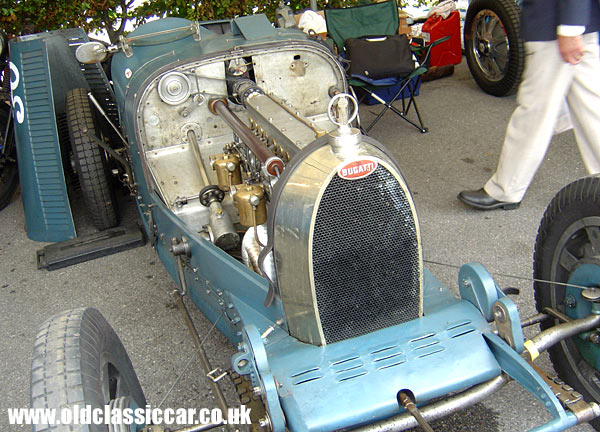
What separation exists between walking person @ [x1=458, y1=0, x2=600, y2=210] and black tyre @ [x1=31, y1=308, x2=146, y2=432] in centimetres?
242

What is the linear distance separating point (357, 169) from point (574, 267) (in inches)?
35.5

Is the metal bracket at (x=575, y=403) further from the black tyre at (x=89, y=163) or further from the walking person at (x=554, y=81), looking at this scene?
the black tyre at (x=89, y=163)

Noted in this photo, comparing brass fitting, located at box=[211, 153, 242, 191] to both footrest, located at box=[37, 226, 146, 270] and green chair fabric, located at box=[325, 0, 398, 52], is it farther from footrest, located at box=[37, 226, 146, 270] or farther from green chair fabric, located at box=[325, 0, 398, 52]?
green chair fabric, located at box=[325, 0, 398, 52]

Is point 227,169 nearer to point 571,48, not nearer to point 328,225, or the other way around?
point 328,225

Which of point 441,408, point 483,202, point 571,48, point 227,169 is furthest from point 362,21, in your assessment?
point 441,408

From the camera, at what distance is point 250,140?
2.40 meters

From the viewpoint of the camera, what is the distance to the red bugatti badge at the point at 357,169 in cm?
174

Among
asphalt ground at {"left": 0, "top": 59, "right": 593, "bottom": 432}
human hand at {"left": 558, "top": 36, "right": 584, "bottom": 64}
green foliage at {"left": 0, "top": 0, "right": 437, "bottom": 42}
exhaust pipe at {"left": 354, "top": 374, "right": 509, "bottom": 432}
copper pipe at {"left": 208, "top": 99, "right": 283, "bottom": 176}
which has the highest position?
green foliage at {"left": 0, "top": 0, "right": 437, "bottom": 42}

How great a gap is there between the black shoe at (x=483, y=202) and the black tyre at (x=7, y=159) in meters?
3.35

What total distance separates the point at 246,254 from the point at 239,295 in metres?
0.21

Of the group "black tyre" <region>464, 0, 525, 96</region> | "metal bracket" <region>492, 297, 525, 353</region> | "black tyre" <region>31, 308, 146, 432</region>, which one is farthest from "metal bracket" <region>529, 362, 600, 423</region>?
"black tyre" <region>464, 0, 525, 96</region>

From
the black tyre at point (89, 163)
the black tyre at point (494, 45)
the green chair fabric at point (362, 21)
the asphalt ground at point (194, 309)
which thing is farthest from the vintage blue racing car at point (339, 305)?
the black tyre at point (494, 45)

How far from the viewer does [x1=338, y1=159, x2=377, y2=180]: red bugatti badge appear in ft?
5.71

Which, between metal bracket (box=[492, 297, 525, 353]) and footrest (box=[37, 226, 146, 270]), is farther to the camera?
footrest (box=[37, 226, 146, 270])
